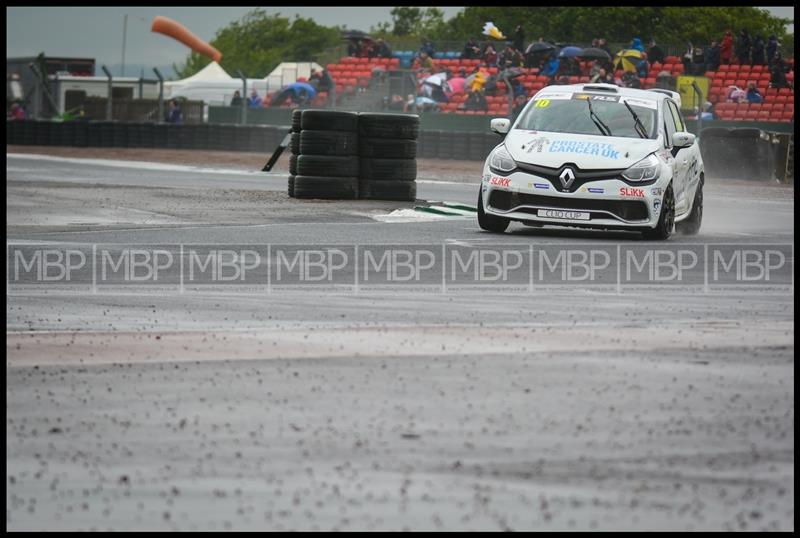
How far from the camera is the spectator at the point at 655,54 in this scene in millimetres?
43844

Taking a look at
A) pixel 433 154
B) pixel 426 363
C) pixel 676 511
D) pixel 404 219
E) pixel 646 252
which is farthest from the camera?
pixel 433 154

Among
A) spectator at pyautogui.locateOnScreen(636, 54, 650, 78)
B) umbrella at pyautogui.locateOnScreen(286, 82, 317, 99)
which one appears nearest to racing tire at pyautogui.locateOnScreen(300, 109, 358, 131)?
spectator at pyautogui.locateOnScreen(636, 54, 650, 78)

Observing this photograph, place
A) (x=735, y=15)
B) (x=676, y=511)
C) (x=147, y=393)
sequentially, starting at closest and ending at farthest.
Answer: (x=676, y=511)
(x=147, y=393)
(x=735, y=15)

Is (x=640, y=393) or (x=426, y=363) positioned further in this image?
(x=426, y=363)

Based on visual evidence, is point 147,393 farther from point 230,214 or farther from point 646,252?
point 230,214

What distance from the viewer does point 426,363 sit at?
7.69 meters

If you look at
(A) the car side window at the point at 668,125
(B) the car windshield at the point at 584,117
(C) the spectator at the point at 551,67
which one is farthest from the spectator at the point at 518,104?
(B) the car windshield at the point at 584,117

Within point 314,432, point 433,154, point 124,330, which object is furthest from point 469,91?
point 314,432

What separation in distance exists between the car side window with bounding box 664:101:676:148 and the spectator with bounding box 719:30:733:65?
1008 inches

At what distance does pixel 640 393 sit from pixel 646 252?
7.69 metres

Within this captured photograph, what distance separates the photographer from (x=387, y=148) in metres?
21.1

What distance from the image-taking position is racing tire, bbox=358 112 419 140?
819 inches

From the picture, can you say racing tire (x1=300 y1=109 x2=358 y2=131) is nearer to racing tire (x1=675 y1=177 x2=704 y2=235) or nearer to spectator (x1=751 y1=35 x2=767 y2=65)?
racing tire (x1=675 y1=177 x2=704 y2=235)

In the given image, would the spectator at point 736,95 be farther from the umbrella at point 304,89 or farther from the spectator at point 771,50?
the umbrella at point 304,89
